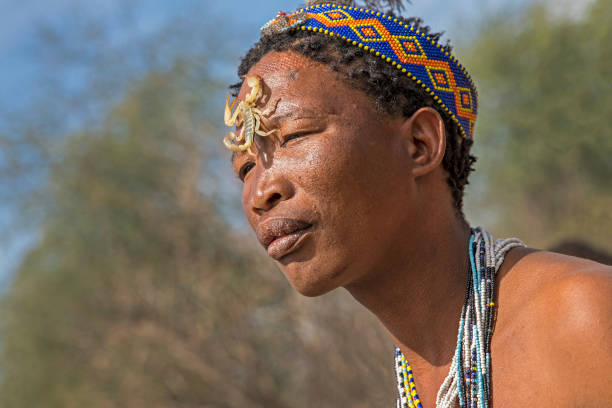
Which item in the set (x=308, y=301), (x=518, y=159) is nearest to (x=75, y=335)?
(x=308, y=301)

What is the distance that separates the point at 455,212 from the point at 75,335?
889 centimetres

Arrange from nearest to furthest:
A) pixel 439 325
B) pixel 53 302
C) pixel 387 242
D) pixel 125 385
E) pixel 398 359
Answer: pixel 387 242 < pixel 439 325 < pixel 398 359 < pixel 125 385 < pixel 53 302

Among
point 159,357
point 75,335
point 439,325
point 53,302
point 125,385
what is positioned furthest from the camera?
point 53,302

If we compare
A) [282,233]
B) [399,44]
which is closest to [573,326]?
[282,233]

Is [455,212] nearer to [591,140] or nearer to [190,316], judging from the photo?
[190,316]

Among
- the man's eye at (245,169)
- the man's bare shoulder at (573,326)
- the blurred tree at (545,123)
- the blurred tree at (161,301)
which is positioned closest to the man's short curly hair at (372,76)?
the man's eye at (245,169)

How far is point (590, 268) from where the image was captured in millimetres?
2119

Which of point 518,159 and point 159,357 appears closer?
point 159,357

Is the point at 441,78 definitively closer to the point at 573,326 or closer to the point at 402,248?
the point at 402,248

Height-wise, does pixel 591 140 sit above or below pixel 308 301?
above

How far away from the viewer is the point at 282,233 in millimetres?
2252

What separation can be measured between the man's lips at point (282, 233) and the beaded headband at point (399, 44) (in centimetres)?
66

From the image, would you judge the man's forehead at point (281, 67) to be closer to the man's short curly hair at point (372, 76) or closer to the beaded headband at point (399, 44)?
the man's short curly hair at point (372, 76)

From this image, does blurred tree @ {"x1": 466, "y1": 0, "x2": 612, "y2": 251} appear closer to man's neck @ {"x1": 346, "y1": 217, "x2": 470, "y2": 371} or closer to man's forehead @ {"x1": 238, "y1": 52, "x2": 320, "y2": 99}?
man's neck @ {"x1": 346, "y1": 217, "x2": 470, "y2": 371}
